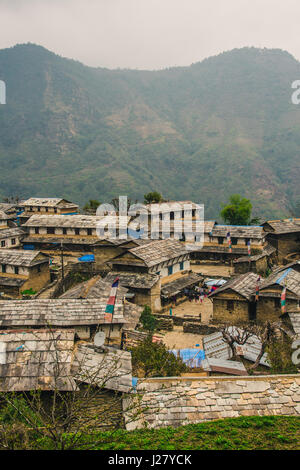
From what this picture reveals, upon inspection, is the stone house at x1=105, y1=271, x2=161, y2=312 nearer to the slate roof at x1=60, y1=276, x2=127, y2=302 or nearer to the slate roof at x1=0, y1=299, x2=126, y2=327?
the slate roof at x1=60, y1=276, x2=127, y2=302

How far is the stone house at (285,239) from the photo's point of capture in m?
46.7

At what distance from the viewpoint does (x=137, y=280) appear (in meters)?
30.5

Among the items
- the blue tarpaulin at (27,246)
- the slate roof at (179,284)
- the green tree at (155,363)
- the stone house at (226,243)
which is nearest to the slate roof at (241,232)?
the stone house at (226,243)

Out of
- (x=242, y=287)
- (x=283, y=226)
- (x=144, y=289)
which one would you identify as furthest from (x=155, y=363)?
(x=283, y=226)

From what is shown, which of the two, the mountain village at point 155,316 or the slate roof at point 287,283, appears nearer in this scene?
the mountain village at point 155,316

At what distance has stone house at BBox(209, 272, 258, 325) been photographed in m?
26.2

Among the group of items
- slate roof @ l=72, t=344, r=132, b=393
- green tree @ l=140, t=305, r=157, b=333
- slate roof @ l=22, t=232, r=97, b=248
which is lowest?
green tree @ l=140, t=305, r=157, b=333

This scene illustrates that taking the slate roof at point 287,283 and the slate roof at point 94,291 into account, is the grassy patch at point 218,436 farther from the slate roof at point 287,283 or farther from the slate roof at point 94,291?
the slate roof at point 94,291

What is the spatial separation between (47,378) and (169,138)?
515ft

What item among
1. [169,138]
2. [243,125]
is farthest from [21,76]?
[243,125]

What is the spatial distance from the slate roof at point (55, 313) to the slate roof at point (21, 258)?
14.5 m

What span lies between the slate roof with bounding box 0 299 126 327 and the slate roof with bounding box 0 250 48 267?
14.5 metres

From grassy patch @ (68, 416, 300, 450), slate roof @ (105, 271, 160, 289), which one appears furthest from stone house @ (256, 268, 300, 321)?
grassy patch @ (68, 416, 300, 450)

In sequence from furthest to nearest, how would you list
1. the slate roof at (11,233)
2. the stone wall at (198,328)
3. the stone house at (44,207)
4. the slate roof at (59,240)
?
the stone house at (44,207), the slate roof at (59,240), the slate roof at (11,233), the stone wall at (198,328)
